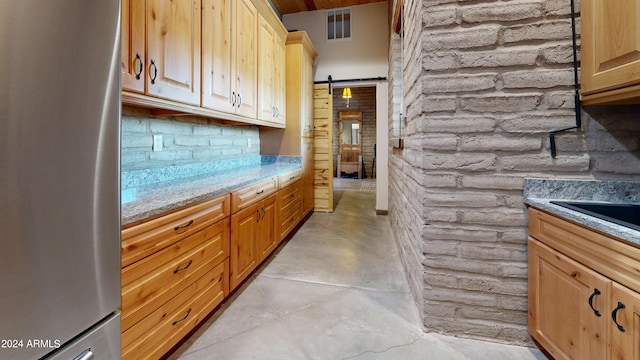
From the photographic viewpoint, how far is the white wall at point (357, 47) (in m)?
4.65

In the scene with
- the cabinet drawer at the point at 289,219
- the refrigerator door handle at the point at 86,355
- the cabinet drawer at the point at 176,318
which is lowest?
the cabinet drawer at the point at 176,318

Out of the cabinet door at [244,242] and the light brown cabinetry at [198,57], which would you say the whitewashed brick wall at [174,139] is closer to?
the light brown cabinetry at [198,57]

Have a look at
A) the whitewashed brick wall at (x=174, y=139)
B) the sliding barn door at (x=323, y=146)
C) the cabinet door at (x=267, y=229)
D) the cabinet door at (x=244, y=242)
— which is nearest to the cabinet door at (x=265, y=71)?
the whitewashed brick wall at (x=174, y=139)

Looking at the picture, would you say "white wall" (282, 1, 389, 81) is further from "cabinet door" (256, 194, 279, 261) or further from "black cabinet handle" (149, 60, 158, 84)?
"black cabinet handle" (149, 60, 158, 84)

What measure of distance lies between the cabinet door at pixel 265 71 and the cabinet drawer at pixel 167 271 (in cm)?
173

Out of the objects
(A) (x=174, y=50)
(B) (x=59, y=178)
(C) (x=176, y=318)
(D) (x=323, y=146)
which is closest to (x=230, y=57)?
(A) (x=174, y=50)

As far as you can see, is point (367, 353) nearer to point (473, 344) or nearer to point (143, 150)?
point (473, 344)

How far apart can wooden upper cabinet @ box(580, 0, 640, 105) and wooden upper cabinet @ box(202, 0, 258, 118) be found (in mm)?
2253

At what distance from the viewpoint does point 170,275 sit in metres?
1.40

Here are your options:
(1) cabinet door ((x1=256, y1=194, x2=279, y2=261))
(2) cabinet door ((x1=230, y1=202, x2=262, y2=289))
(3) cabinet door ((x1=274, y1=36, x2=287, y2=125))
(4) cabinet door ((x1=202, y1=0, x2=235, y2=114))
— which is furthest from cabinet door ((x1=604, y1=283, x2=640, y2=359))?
(3) cabinet door ((x1=274, y1=36, x2=287, y2=125))

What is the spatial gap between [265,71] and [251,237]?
195cm

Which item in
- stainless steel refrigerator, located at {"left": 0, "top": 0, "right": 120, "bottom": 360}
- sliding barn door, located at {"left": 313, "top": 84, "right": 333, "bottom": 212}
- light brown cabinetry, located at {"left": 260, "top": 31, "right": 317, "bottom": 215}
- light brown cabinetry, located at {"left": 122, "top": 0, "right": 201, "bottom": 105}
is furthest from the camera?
sliding barn door, located at {"left": 313, "top": 84, "right": 333, "bottom": 212}

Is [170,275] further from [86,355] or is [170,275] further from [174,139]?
[174,139]

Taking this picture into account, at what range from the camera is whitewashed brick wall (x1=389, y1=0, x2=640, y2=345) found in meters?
1.47
